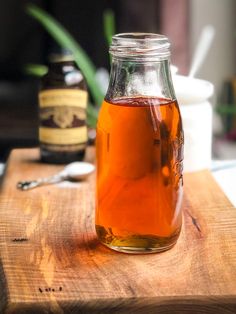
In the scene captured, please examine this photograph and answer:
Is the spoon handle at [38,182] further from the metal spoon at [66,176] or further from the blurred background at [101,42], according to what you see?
the blurred background at [101,42]

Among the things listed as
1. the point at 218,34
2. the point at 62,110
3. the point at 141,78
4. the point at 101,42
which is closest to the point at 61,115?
the point at 62,110

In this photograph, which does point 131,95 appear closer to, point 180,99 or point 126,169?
point 126,169

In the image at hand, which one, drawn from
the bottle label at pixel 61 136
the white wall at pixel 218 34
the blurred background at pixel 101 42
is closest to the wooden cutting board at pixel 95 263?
the bottle label at pixel 61 136

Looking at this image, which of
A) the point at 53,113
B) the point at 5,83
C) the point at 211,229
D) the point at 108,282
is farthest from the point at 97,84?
the point at 5,83

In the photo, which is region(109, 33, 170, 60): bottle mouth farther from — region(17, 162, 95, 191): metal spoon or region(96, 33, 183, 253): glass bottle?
region(17, 162, 95, 191): metal spoon

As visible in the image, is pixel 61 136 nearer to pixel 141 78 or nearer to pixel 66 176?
pixel 66 176

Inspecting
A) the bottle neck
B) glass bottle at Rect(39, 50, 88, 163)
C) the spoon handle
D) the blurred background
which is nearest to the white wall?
the blurred background

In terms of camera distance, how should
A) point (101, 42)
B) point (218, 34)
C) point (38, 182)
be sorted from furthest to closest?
point (218, 34) → point (101, 42) → point (38, 182)
